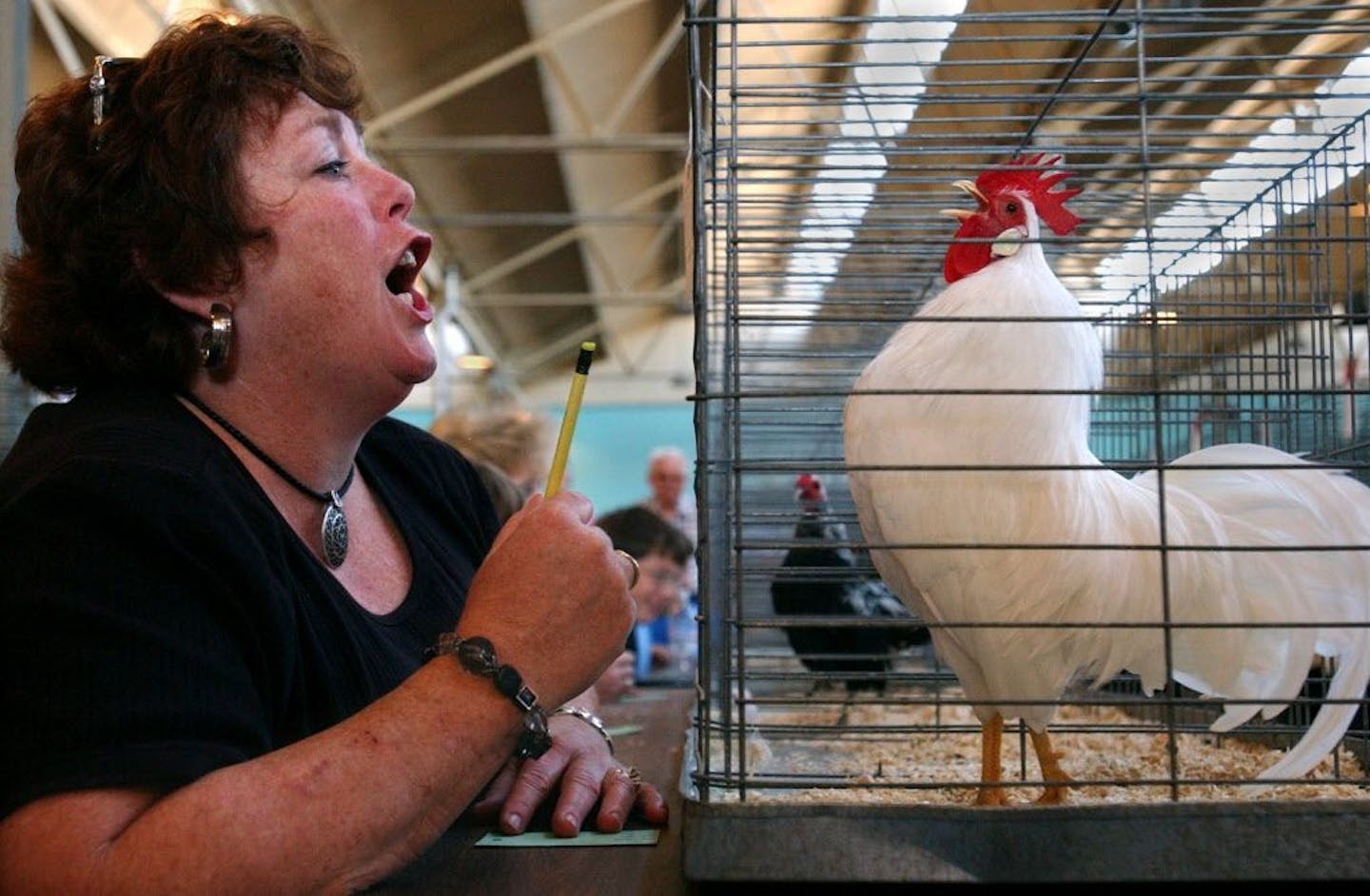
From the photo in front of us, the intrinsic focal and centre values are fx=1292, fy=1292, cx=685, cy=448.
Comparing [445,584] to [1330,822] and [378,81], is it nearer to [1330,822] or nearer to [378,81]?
[1330,822]

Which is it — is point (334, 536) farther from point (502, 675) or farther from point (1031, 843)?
point (1031, 843)

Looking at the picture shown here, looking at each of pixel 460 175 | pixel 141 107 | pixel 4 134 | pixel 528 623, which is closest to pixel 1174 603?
pixel 528 623

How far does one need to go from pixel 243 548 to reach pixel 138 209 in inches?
13.6

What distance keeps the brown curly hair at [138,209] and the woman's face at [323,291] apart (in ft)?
0.06

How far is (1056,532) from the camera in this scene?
112 centimetres

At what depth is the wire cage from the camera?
74 cm

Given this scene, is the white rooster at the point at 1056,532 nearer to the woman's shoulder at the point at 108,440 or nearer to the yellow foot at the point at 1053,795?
the yellow foot at the point at 1053,795

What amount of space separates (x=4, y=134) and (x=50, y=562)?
967 mm

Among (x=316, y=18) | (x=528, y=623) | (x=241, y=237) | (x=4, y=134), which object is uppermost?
(x=316, y=18)

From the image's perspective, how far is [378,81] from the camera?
5.23m

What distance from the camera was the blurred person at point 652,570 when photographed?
362cm

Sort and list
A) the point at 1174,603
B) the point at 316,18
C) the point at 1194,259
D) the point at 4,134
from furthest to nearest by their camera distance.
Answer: the point at 316,18 → the point at 1194,259 → the point at 4,134 → the point at 1174,603

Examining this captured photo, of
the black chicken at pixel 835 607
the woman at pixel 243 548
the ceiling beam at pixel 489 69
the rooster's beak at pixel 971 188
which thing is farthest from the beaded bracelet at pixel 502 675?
the ceiling beam at pixel 489 69

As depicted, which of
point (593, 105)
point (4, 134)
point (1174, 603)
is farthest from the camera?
point (593, 105)
